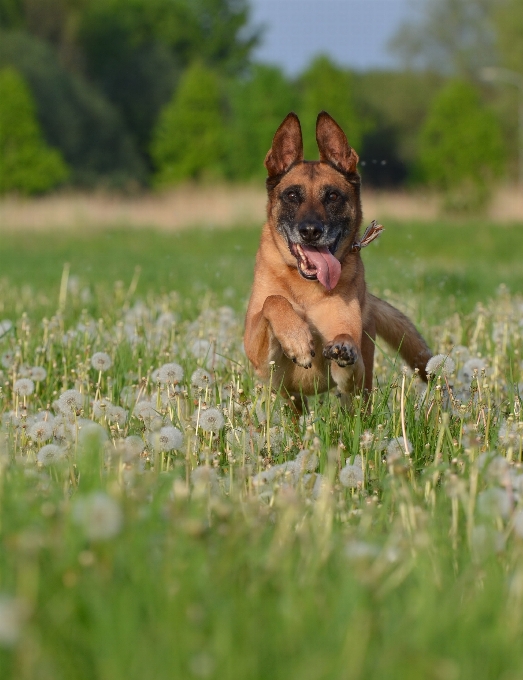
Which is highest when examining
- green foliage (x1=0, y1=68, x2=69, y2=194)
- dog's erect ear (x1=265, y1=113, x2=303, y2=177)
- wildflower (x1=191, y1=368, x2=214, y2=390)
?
green foliage (x1=0, y1=68, x2=69, y2=194)

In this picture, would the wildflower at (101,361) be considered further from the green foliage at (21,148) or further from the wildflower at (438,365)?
the green foliage at (21,148)

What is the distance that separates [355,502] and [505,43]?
184ft

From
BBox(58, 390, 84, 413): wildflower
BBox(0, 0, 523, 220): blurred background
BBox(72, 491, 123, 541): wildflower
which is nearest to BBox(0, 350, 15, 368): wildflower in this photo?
BBox(58, 390, 84, 413): wildflower

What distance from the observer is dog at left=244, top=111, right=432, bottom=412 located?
14.6ft

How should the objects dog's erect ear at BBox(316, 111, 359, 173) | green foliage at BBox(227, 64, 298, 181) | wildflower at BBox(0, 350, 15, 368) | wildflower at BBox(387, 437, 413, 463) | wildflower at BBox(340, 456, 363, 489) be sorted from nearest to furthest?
wildflower at BBox(340, 456, 363, 489) < wildflower at BBox(387, 437, 413, 463) < wildflower at BBox(0, 350, 15, 368) < dog's erect ear at BBox(316, 111, 359, 173) < green foliage at BBox(227, 64, 298, 181)

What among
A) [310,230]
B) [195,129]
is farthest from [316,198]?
[195,129]

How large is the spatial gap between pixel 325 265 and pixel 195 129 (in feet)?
149

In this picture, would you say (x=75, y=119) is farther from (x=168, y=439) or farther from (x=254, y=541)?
(x=254, y=541)

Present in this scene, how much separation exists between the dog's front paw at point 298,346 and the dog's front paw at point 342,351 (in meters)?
0.08

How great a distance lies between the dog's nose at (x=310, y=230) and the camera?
4.67 metres

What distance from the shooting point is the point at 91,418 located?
4.04m

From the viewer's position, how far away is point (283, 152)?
17.1 ft

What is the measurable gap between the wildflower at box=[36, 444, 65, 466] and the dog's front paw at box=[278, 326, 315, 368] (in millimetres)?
1344

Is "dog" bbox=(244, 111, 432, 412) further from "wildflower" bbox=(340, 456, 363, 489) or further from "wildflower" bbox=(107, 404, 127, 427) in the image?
"wildflower" bbox=(340, 456, 363, 489)
